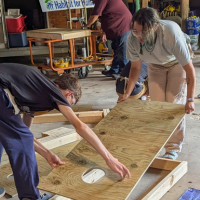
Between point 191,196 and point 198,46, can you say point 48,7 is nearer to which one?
point 198,46

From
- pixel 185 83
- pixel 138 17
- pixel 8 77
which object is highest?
pixel 138 17

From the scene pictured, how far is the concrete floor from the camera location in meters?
2.58

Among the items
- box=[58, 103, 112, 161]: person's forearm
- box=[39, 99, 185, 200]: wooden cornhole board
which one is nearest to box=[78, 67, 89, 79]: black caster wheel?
box=[39, 99, 185, 200]: wooden cornhole board

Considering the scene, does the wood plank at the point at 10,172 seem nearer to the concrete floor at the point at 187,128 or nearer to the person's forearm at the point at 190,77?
the concrete floor at the point at 187,128

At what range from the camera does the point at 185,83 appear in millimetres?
2863

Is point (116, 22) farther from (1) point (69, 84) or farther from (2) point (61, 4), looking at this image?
(1) point (69, 84)

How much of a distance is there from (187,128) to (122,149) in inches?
63.8

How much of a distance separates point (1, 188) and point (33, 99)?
941 mm

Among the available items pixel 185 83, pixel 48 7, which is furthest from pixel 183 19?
pixel 185 83

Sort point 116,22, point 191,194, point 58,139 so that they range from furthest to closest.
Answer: point 116,22
point 58,139
point 191,194

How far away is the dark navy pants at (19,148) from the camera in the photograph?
208 cm

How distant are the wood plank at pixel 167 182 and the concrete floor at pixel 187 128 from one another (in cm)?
4

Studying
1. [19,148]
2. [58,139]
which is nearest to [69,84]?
[19,148]

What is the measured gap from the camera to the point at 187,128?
3.66 meters
